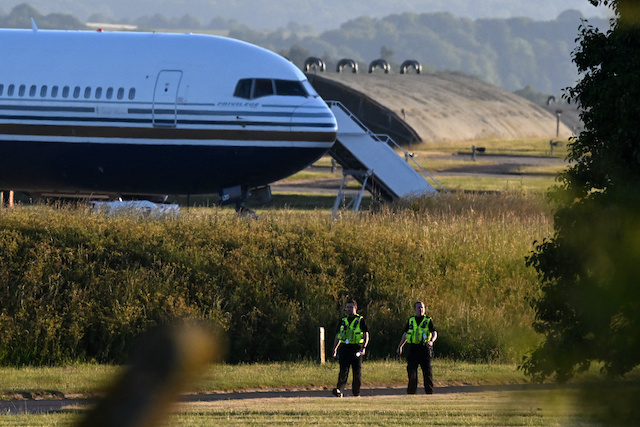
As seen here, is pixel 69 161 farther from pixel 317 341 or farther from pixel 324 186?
pixel 324 186

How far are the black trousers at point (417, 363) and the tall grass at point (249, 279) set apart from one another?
4.94 meters

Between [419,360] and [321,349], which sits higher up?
[419,360]

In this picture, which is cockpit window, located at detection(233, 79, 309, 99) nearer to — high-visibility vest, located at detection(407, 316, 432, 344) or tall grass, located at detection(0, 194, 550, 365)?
tall grass, located at detection(0, 194, 550, 365)

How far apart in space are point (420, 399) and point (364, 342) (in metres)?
1.71

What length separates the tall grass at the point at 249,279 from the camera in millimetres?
27031

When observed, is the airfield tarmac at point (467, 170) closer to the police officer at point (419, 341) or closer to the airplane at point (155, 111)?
the airplane at point (155, 111)

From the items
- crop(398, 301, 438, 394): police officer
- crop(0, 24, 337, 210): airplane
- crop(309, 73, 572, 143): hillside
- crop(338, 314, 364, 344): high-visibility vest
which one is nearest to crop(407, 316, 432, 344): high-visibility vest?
crop(398, 301, 438, 394): police officer

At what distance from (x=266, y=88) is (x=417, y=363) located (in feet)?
53.0

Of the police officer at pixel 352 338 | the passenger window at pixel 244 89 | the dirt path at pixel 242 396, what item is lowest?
the dirt path at pixel 242 396

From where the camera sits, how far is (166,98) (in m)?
33.9

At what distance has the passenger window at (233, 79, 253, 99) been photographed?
34.1 m

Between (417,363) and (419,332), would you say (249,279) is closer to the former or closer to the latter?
(417,363)

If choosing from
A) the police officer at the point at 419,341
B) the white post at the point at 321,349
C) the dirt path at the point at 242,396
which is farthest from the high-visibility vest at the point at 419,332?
the white post at the point at 321,349

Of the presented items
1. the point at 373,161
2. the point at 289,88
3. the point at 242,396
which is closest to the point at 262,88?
the point at 289,88
